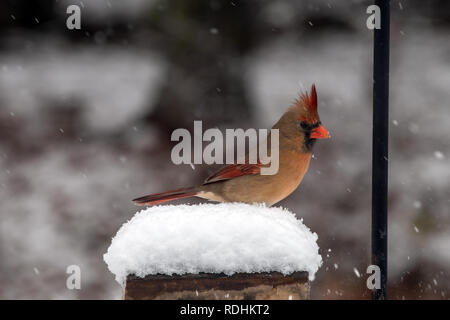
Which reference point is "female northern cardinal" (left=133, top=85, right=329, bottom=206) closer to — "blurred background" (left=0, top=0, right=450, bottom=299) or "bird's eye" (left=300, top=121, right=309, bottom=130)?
"bird's eye" (left=300, top=121, right=309, bottom=130)

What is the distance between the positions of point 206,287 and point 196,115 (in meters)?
2.47

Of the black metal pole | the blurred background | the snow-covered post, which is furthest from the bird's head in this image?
the blurred background

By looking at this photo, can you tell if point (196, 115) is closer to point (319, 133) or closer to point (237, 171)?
point (237, 171)

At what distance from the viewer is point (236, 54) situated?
13.5 ft

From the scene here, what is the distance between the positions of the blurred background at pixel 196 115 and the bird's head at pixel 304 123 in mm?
1498

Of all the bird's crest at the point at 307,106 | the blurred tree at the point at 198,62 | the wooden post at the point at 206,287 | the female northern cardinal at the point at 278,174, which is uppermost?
the blurred tree at the point at 198,62

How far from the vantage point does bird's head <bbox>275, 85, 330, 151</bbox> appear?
7.14ft

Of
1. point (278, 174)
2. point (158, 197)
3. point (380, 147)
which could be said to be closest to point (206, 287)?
point (380, 147)

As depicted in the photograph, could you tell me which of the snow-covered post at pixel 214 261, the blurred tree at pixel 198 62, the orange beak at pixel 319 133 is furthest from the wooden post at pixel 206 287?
the blurred tree at pixel 198 62

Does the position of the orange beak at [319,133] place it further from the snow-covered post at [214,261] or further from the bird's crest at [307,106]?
the snow-covered post at [214,261]

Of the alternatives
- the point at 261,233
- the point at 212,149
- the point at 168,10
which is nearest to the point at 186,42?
the point at 168,10

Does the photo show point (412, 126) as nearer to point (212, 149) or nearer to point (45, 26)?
point (212, 149)

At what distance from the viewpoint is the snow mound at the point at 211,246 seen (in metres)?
1.58
